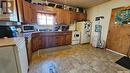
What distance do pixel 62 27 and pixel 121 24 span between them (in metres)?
3.12

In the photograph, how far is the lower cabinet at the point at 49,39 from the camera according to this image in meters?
3.80

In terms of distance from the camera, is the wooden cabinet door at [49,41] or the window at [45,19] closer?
the wooden cabinet door at [49,41]

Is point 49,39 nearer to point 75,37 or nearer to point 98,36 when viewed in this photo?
point 75,37

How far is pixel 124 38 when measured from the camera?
11.5 ft

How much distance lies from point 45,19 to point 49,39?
1217 mm

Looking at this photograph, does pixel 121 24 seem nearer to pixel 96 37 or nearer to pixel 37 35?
pixel 96 37

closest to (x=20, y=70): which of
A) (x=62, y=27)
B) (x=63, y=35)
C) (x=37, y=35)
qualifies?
(x=37, y=35)

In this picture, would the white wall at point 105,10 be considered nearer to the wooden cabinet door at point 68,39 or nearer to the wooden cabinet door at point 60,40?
the wooden cabinet door at point 68,39

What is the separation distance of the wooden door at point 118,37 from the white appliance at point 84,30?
1402mm

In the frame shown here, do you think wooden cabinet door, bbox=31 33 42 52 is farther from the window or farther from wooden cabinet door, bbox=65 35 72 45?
wooden cabinet door, bbox=65 35 72 45

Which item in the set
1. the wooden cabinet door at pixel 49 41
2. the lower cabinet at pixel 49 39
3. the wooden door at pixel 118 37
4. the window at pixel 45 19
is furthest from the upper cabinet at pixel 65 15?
the wooden door at pixel 118 37

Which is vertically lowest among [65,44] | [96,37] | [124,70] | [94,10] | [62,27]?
[124,70]

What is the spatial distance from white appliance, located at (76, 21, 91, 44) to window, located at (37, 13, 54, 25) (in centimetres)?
185

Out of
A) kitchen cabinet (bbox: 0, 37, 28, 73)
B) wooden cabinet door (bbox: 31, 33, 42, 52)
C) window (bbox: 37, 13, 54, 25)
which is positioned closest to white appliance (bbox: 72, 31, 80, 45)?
window (bbox: 37, 13, 54, 25)
